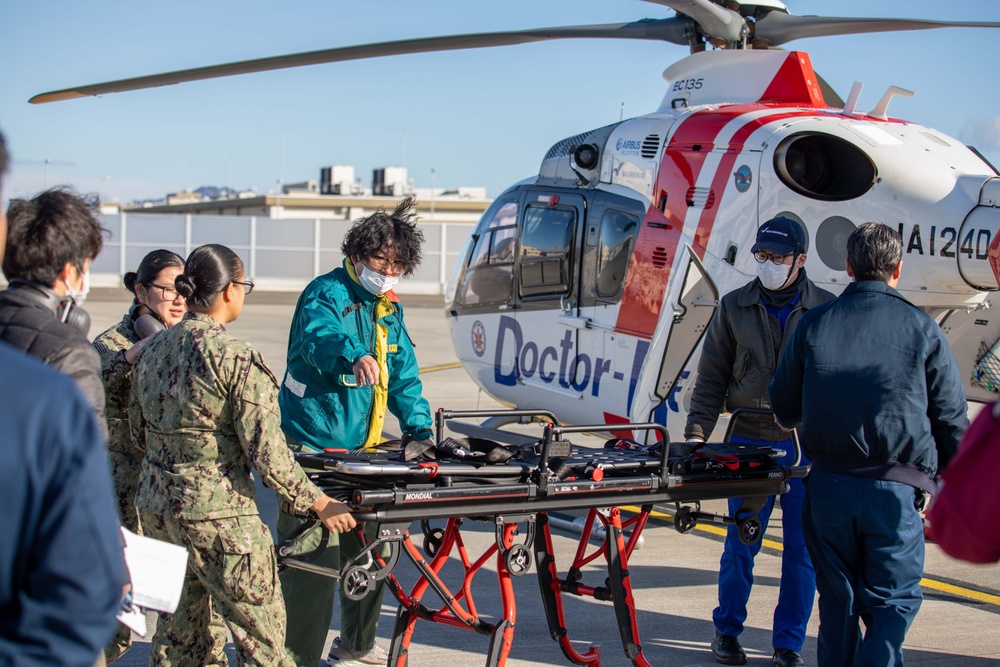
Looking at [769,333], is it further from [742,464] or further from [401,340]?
[401,340]

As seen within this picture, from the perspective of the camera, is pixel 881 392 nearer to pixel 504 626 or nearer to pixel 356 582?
pixel 504 626

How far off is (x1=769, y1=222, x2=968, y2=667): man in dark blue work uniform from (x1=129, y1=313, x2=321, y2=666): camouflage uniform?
178 cm

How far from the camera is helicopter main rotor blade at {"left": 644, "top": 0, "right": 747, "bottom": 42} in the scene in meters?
6.85

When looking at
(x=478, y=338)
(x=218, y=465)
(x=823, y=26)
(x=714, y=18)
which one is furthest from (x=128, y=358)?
(x=823, y=26)

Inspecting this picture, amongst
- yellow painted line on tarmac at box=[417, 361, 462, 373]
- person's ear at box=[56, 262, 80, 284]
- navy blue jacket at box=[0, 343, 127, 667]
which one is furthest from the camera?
yellow painted line on tarmac at box=[417, 361, 462, 373]

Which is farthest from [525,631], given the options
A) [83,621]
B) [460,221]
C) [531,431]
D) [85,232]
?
[460,221]

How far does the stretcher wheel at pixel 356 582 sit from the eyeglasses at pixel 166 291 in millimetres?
1393

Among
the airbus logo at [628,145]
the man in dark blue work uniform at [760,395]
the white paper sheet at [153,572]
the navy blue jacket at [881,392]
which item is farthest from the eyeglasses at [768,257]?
the white paper sheet at [153,572]

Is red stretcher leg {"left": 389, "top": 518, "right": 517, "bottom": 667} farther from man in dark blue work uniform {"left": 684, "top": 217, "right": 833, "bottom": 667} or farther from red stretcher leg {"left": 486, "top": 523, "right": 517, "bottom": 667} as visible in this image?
man in dark blue work uniform {"left": 684, "top": 217, "right": 833, "bottom": 667}

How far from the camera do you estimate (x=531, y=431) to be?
10.7 metres

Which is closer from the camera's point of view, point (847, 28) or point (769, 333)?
point (769, 333)

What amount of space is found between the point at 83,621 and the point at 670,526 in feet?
20.1

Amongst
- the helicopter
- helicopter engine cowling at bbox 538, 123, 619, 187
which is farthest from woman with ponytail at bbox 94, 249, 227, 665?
helicopter engine cowling at bbox 538, 123, 619, 187

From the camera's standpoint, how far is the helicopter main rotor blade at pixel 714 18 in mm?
6850
